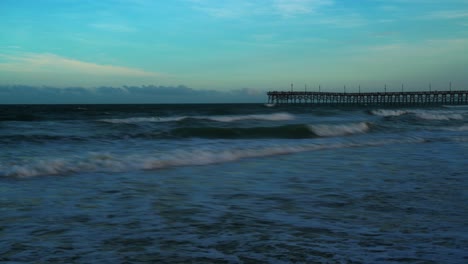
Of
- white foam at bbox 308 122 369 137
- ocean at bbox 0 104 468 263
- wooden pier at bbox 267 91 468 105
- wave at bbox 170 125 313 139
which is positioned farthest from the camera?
wooden pier at bbox 267 91 468 105

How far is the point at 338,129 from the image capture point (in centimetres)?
2014

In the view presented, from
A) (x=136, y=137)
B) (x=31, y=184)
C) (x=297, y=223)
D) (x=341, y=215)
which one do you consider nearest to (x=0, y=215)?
(x=31, y=184)

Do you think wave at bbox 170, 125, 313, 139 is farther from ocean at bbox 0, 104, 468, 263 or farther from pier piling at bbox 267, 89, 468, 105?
pier piling at bbox 267, 89, 468, 105

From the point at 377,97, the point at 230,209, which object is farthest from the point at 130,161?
the point at 377,97

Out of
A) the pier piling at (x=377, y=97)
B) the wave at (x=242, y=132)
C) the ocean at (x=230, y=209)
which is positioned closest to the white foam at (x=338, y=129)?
the wave at (x=242, y=132)

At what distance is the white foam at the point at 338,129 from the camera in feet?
61.9

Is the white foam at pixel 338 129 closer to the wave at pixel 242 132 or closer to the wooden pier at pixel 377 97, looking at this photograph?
the wave at pixel 242 132

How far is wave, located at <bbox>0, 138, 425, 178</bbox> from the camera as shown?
7.48 meters

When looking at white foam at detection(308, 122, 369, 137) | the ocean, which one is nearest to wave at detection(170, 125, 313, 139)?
white foam at detection(308, 122, 369, 137)

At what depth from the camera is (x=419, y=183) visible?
6.49 m

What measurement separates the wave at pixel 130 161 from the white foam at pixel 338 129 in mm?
7218

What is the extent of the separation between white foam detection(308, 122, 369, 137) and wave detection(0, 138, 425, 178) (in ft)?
23.7

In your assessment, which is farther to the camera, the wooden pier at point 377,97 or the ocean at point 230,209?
the wooden pier at point 377,97

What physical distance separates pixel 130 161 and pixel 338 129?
518 inches
